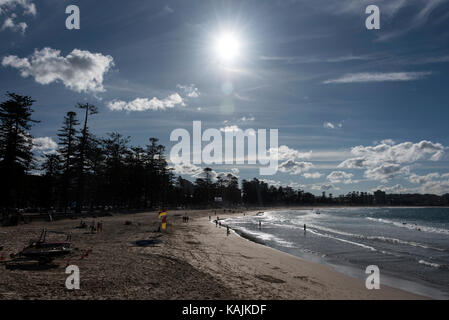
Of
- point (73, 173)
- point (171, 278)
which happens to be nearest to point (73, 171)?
point (73, 173)

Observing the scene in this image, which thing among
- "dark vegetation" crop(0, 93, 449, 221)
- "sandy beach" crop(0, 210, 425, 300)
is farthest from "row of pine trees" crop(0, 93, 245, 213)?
"sandy beach" crop(0, 210, 425, 300)

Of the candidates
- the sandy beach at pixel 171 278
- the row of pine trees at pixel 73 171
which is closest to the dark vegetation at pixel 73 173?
the row of pine trees at pixel 73 171

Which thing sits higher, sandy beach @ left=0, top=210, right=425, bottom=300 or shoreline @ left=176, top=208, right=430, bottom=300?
sandy beach @ left=0, top=210, right=425, bottom=300

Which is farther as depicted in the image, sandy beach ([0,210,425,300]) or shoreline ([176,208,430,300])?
shoreline ([176,208,430,300])

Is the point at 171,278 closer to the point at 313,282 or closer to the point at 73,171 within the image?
the point at 313,282

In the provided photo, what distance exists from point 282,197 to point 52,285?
7714 inches

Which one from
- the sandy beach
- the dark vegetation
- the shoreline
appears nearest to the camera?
the sandy beach

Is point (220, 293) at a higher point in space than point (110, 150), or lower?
lower

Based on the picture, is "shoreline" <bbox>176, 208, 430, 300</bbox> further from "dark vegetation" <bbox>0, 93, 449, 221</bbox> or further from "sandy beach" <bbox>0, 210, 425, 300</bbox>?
"dark vegetation" <bbox>0, 93, 449, 221</bbox>

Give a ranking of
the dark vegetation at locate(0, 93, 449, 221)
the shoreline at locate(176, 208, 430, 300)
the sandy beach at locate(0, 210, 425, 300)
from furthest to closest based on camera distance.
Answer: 1. the dark vegetation at locate(0, 93, 449, 221)
2. the shoreline at locate(176, 208, 430, 300)
3. the sandy beach at locate(0, 210, 425, 300)

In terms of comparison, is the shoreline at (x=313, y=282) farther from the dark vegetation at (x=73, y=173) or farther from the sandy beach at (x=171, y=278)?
the dark vegetation at (x=73, y=173)
